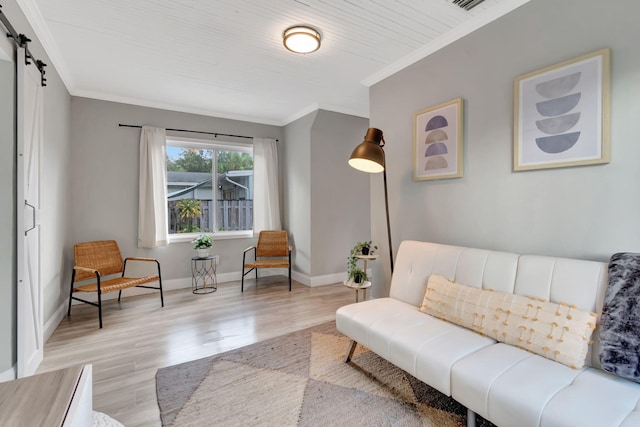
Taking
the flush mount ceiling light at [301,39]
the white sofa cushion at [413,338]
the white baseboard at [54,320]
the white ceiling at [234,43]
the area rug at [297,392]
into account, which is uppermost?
the white ceiling at [234,43]

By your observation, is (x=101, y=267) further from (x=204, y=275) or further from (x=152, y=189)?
(x=204, y=275)

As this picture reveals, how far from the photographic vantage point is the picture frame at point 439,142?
229cm

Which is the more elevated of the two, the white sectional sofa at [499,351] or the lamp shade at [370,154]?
the lamp shade at [370,154]

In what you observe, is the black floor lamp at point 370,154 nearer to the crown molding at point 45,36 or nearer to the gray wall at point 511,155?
the gray wall at point 511,155

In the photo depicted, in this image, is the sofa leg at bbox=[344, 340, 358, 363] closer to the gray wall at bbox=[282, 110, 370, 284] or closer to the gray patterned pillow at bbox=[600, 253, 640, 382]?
the gray patterned pillow at bbox=[600, 253, 640, 382]

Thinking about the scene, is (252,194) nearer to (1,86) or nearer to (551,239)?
(1,86)

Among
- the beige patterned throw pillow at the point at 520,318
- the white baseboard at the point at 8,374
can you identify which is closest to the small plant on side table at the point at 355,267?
the beige patterned throw pillow at the point at 520,318

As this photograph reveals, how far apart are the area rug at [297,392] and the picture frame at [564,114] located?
62.9 inches

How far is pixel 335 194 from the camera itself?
4477mm

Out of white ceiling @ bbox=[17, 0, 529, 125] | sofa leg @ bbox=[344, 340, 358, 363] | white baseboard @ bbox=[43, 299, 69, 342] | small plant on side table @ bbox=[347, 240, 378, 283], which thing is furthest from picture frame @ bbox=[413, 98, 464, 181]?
white baseboard @ bbox=[43, 299, 69, 342]

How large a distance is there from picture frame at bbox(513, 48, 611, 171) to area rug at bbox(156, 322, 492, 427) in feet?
5.24

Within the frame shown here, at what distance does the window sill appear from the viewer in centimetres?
419

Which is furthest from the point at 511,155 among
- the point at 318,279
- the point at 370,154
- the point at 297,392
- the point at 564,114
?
the point at 318,279

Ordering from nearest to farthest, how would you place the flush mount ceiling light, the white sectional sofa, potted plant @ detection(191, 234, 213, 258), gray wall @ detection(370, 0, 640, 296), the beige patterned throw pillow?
the white sectional sofa → the beige patterned throw pillow → gray wall @ detection(370, 0, 640, 296) → the flush mount ceiling light → potted plant @ detection(191, 234, 213, 258)
